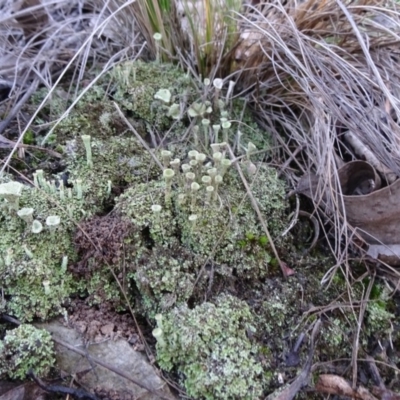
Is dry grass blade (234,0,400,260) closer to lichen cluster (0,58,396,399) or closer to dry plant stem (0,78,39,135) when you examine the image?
lichen cluster (0,58,396,399)

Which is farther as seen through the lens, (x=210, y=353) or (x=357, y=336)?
(x=357, y=336)

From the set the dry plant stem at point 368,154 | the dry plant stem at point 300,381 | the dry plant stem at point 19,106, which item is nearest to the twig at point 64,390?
the dry plant stem at point 300,381

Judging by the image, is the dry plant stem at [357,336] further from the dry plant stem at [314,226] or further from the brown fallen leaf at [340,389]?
the dry plant stem at [314,226]

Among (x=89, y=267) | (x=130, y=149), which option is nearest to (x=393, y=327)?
(x=89, y=267)

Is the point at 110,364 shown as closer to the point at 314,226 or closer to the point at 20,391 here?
the point at 20,391

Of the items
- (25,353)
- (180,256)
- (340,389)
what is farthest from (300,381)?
(25,353)

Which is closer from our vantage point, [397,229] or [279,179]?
[397,229]

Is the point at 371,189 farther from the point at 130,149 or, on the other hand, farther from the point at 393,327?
the point at 130,149
